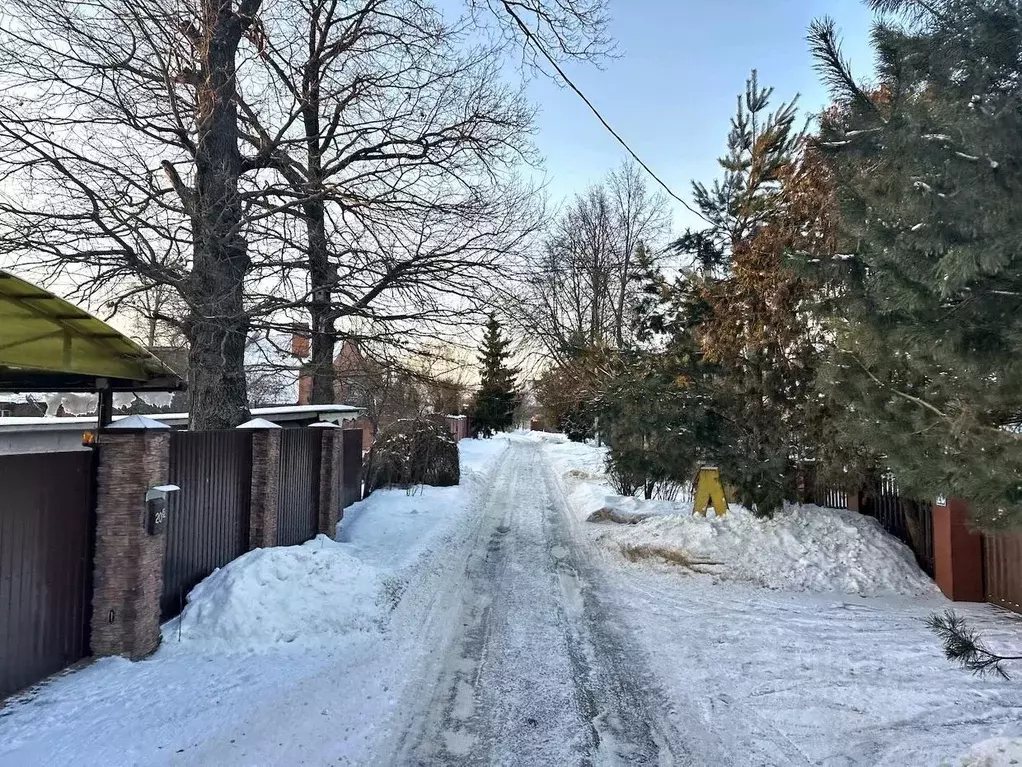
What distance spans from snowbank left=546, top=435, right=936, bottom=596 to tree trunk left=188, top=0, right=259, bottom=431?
6.97 metres

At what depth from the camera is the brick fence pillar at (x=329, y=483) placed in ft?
33.2

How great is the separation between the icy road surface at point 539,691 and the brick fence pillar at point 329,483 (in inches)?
125

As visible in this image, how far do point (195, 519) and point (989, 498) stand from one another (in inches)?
279

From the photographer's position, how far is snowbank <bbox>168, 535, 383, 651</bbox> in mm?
5555

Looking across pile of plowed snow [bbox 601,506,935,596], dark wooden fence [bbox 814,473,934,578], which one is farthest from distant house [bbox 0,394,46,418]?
dark wooden fence [bbox 814,473,934,578]

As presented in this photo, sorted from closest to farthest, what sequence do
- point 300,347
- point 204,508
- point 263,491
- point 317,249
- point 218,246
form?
point 204,508
point 263,491
point 218,246
point 317,249
point 300,347

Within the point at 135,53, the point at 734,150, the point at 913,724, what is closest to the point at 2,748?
the point at 913,724

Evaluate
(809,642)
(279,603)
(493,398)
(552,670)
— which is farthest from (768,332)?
(493,398)

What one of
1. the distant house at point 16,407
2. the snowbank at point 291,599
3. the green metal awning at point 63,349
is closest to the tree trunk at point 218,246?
the green metal awning at point 63,349

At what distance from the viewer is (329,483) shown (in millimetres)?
10211

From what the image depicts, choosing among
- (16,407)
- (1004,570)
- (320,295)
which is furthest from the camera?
(16,407)

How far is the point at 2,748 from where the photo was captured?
11.8ft

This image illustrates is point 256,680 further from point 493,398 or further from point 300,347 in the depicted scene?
point 493,398

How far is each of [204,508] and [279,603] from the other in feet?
4.87
